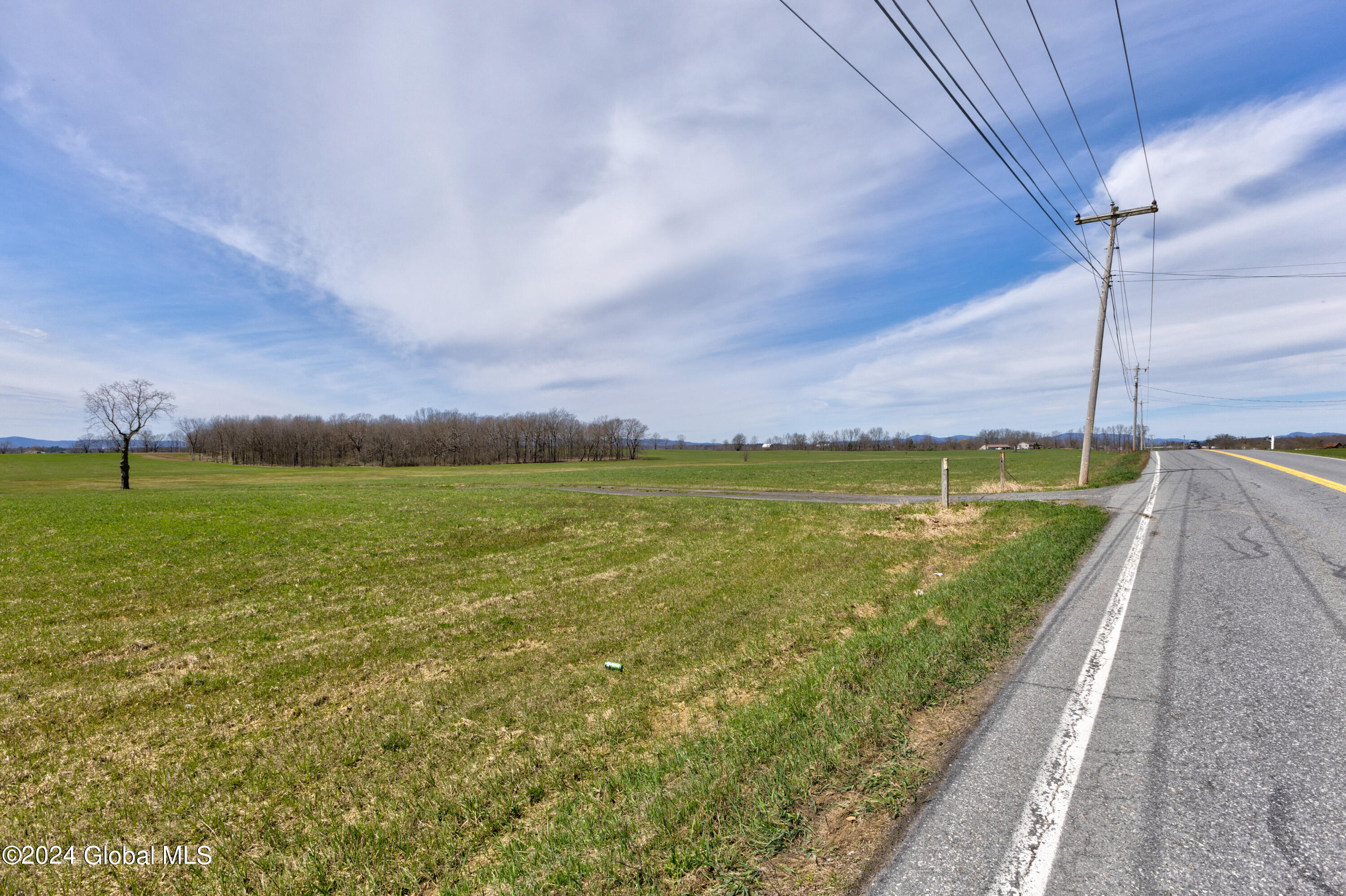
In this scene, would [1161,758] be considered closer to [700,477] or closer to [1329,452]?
[700,477]

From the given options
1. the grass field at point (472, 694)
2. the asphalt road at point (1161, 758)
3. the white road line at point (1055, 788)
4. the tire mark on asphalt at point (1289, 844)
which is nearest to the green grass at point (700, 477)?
the grass field at point (472, 694)

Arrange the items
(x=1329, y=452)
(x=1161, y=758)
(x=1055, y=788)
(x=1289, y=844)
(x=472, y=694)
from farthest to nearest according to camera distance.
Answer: (x=1329, y=452), (x=472, y=694), (x=1161, y=758), (x=1055, y=788), (x=1289, y=844)

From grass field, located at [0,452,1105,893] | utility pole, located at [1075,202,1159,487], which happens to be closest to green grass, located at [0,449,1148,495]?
utility pole, located at [1075,202,1159,487]

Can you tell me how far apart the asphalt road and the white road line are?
10 mm

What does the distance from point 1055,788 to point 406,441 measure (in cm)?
14819

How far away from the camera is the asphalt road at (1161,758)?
8.11ft

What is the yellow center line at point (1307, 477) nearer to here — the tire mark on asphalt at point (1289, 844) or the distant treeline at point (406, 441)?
the tire mark on asphalt at point (1289, 844)

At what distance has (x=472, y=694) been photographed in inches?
241

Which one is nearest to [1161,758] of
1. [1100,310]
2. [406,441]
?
[1100,310]

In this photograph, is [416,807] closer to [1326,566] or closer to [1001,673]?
[1001,673]

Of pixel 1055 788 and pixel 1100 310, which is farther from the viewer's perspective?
pixel 1100 310

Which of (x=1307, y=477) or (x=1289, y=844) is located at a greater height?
(x=1307, y=477)

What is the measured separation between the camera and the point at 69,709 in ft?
19.1

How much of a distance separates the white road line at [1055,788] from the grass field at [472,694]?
2.11 ft
